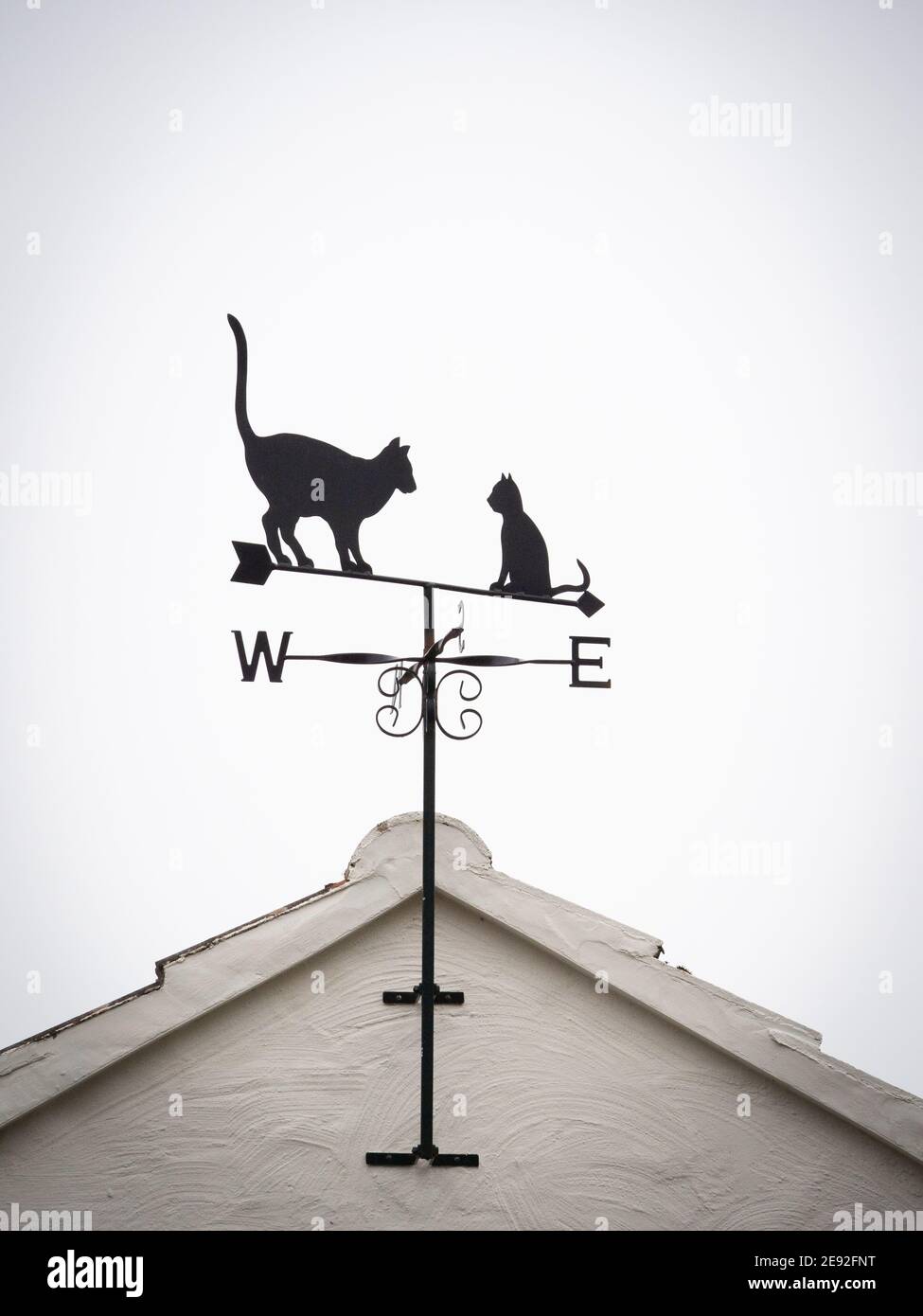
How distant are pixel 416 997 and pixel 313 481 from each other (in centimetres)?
167

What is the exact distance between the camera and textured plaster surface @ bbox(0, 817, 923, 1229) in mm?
3529

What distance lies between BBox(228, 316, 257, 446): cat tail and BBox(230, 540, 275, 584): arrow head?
15.8 inches

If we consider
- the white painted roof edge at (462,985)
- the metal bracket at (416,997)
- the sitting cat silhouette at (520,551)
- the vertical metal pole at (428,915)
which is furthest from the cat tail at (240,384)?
the metal bracket at (416,997)

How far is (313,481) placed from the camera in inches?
160

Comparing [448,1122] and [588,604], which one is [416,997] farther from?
[588,604]

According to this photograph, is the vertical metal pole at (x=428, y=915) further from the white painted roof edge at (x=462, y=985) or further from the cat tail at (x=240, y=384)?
the cat tail at (x=240, y=384)

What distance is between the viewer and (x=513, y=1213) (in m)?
3.58

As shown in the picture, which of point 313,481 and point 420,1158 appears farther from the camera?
point 313,481

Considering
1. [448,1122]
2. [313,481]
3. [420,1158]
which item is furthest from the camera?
[313,481]

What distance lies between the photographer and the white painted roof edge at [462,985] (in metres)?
3.54

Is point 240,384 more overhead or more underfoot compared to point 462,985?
more overhead

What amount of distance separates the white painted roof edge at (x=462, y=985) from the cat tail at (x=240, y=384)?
1.38 meters

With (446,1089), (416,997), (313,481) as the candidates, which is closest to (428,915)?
(416,997)
